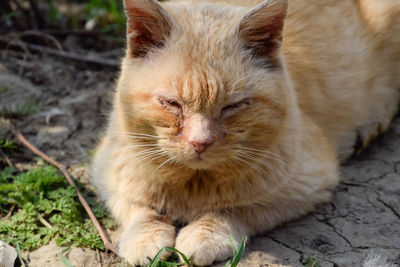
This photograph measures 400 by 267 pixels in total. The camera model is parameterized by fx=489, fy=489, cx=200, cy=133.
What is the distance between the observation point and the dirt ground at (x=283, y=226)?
281cm

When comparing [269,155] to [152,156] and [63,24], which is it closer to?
[152,156]

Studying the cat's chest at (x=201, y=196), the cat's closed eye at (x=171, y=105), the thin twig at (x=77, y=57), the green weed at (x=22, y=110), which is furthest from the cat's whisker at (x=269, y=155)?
the thin twig at (x=77, y=57)

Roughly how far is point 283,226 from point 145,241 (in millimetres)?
912

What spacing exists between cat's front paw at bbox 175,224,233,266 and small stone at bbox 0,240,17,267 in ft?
2.99

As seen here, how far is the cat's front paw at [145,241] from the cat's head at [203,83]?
429mm

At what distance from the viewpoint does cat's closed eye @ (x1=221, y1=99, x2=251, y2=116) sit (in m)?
2.51

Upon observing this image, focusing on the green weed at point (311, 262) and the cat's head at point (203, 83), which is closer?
the cat's head at point (203, 83)

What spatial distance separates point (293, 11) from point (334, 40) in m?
0.41

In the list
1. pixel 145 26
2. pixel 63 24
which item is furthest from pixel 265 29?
pixel 63 24

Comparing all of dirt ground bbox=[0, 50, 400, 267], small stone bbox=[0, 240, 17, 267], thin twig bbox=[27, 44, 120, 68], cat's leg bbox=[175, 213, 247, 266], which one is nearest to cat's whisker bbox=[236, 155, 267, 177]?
cat's leg bbox=[175, 213, 247, 266]

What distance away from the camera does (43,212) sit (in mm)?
3180

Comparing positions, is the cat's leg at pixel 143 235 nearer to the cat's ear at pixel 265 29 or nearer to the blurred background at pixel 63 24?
the cat's ear at pixel 265 29

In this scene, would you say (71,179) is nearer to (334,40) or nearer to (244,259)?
(244,259)

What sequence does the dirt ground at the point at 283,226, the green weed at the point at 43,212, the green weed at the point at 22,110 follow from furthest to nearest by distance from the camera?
the green weed at the point at 22,110
the green weed at the point at 43,212
the dirt ground at the point at 283,226
